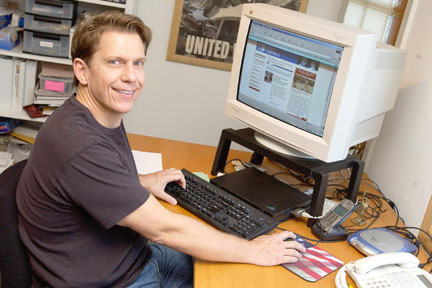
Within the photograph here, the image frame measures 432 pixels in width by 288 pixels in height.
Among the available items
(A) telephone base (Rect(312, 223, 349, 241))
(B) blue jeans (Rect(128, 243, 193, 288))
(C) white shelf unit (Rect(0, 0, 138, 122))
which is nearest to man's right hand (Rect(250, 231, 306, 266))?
(A) telephone base (Rect(312, 223, 349, 241))

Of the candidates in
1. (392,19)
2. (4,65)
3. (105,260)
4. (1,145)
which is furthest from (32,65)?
(392,19)

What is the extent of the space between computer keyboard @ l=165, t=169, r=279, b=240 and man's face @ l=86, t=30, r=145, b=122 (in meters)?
0.38

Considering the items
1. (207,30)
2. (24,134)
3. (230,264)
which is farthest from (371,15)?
(24,134)

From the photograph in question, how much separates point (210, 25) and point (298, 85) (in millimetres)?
1411

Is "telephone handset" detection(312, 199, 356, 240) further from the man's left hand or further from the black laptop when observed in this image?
the man's left hand

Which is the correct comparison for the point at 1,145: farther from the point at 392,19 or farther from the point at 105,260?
the point at 392,19

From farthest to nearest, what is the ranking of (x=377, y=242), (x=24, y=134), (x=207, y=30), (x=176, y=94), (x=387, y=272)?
1. (x=176, y=94)
2. (x=207, y=30)
3. (x=24, y=134)
4. (x=377, y=242)
5. (x=387, y=272)

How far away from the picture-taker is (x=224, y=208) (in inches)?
62.3

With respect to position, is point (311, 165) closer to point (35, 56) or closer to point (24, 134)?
point (35, 56)

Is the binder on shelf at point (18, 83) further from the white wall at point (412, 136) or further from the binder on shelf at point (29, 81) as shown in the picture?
the white wall at point (412, 136)

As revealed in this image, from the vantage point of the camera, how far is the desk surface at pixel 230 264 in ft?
4.26

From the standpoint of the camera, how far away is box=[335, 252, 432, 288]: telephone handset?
130cm

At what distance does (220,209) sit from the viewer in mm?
1578

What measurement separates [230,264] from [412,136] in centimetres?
96
